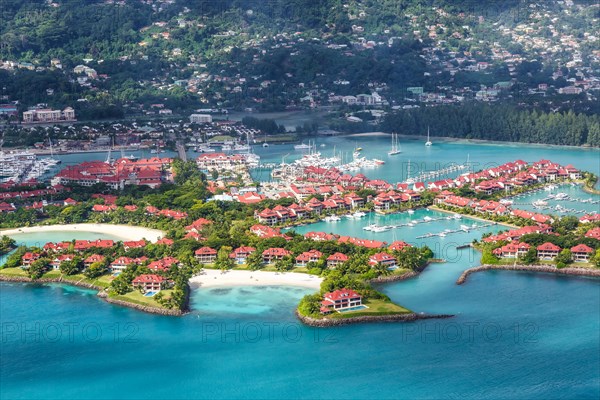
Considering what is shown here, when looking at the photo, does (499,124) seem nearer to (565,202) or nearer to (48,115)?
(565,202)

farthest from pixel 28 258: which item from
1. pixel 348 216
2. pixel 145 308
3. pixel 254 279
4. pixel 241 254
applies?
pixel 348 216

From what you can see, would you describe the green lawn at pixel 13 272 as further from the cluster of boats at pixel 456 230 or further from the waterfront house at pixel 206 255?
the cluster of boats at pixel 456 230

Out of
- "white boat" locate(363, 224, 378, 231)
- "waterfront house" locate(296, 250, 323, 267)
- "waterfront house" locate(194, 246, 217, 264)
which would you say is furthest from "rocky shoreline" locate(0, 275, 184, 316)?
"white boat" locate(363, 224, 378, 231)

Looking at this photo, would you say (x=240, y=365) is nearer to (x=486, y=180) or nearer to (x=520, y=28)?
(x=486, y=180)

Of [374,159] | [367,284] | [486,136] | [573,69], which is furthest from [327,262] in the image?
[573,69]

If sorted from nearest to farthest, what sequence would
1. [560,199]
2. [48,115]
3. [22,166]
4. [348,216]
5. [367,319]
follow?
[367,319]
[348,216]
[560,199]
[22,166]
[48,115]

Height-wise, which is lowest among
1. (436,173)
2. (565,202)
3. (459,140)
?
(565,202)

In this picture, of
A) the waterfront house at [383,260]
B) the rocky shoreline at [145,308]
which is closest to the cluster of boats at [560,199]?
the waterfront house at [383,260]
